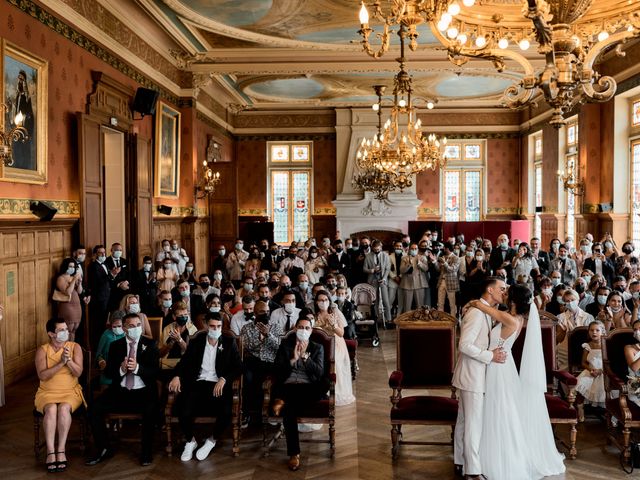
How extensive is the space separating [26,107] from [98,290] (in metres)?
2.63

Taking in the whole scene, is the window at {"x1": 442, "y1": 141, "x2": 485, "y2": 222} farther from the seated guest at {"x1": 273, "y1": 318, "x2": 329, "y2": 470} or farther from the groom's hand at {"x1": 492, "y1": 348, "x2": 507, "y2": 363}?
the groom's hand at {"x1": 492, "y1": 348, "x2": 507, "y2": 363}

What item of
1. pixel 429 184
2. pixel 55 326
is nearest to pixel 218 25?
pixel 55 326

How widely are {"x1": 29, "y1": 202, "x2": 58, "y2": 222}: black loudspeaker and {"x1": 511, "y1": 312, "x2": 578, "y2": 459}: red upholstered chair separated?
558cm

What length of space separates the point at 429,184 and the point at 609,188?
8.45m

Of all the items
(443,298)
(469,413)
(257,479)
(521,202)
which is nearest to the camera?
(469,413)

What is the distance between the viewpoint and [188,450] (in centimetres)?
511

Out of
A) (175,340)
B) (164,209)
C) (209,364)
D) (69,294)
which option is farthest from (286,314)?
(164,209)

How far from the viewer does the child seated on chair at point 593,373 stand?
222 inches

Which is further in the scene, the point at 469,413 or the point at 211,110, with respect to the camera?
the point at 211,110

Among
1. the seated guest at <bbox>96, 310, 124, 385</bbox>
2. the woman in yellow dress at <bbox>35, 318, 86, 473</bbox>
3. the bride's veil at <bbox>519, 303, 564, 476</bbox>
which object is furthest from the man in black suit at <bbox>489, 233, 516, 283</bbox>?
the woman in yellow dress at <bbox>35, 318, 86, 473</bbox>

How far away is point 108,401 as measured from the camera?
5.11m

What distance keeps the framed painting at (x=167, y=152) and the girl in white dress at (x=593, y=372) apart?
A: 8592mm

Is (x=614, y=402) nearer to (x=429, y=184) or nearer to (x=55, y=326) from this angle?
(x=55, y=326)

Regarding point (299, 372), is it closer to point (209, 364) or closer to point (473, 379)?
point (209, 364)
